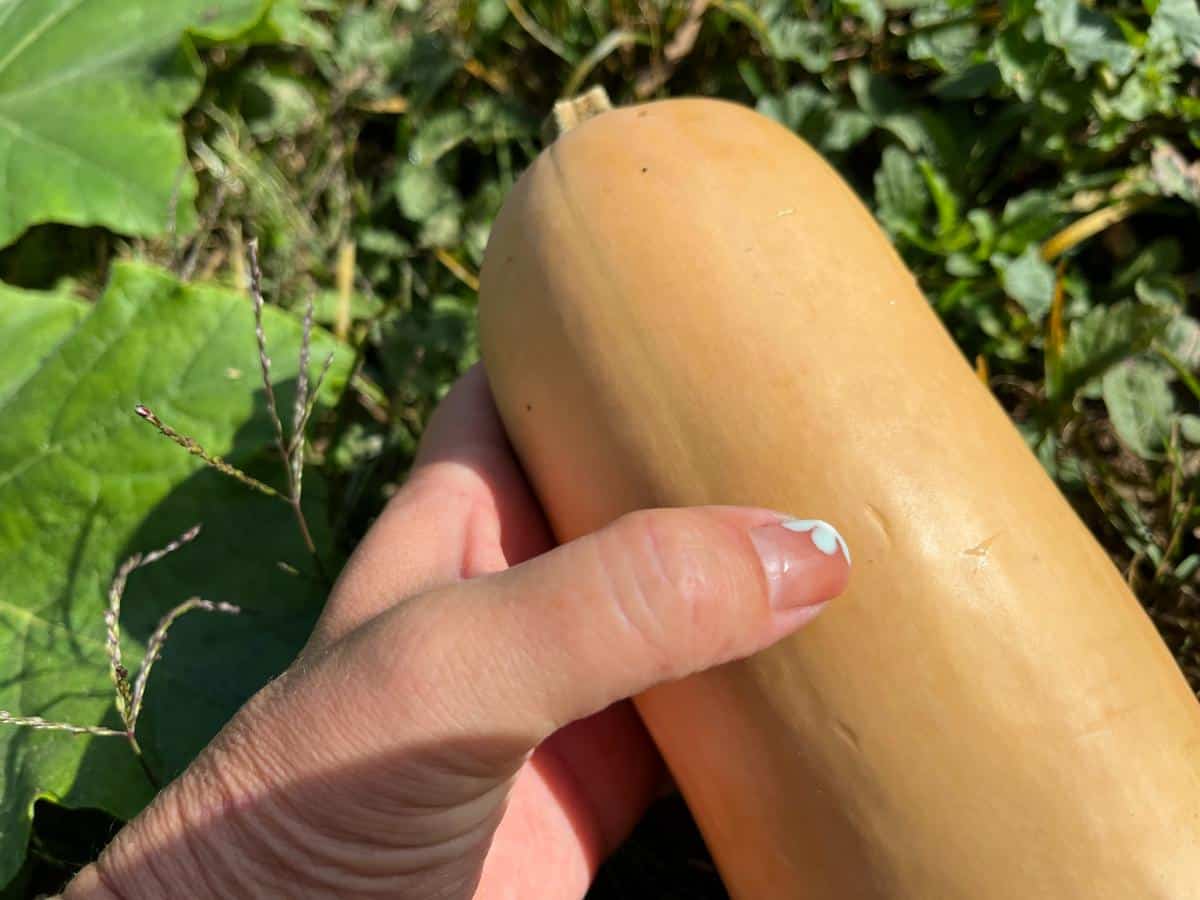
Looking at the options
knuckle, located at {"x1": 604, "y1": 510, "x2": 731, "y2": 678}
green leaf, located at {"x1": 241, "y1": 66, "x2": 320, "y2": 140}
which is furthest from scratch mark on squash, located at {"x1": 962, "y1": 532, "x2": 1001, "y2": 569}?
green leaf, located at {"x1": 241, "y1": 66, "x2": 320, "y2": 140}

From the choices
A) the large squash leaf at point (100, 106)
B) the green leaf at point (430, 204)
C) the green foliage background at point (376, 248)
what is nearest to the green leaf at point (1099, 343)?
the green foliage background at point (376, 248)

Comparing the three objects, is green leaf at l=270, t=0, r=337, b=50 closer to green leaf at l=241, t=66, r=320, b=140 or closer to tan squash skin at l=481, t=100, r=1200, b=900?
green leaf at l=241, t=66, r=320, b=140

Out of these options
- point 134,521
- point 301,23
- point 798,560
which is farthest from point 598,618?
point 301,23

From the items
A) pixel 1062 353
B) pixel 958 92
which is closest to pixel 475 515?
pixel 1062 353

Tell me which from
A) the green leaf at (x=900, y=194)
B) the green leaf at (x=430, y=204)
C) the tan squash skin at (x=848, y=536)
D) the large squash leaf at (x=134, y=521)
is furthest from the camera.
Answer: the green leaf at (x=430, y=204)

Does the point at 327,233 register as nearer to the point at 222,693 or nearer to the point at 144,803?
the point at 222,693

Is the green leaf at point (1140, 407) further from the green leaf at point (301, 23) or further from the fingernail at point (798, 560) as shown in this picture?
the green leaf at point (301, 23)

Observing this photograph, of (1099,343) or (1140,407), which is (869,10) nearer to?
(1099,343)
